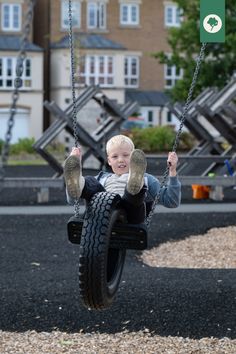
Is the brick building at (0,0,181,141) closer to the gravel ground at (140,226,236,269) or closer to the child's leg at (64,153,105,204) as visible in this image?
the gravel ground at (140,226,236,269)

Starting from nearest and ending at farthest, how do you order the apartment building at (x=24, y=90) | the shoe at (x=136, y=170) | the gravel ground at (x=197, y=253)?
the shoe at (x=136, y=170) < the gravel ground at (x=197, y=253) < the apartment building at (x=24, y=90)

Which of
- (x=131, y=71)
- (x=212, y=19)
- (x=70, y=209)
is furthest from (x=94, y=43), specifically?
(x=212, y=19)

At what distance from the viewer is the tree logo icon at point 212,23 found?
5.08 meters

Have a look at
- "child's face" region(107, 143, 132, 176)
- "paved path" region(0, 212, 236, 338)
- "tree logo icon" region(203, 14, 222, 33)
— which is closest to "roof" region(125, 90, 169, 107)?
"paved path" region(0, 212, 236, 338)

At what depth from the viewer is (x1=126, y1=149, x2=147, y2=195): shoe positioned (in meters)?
4.30

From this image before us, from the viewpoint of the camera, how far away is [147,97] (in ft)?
160

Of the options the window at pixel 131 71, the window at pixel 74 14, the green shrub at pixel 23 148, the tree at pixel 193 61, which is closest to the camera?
the tree at pixel 193 61

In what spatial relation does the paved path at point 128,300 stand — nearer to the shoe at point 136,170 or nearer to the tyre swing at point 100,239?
the tyre swing at point 100,239

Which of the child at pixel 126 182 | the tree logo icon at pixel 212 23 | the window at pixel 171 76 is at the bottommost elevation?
the window at pixel 171 76

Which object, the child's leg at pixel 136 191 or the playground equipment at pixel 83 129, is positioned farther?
the playground equipment at pixel 83 129

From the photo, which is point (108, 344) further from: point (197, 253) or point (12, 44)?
point (12, 44)

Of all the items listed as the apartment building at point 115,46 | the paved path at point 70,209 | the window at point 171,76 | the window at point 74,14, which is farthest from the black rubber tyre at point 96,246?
the window at point 171,76

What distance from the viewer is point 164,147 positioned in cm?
3447

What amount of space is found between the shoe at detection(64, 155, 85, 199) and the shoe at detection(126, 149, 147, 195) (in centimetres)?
23
